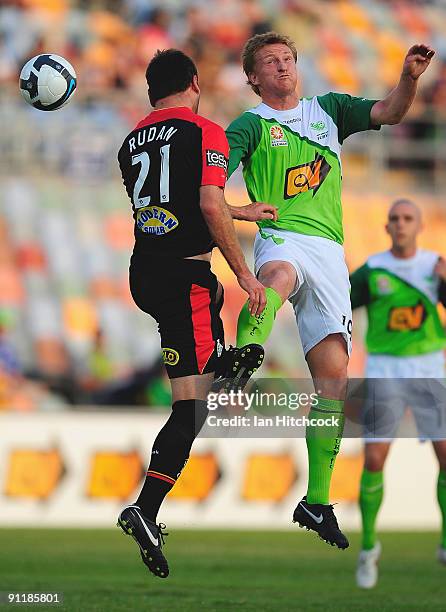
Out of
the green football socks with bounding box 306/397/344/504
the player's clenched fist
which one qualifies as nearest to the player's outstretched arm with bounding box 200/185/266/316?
the green football socks with bounding box 306/397/344/504

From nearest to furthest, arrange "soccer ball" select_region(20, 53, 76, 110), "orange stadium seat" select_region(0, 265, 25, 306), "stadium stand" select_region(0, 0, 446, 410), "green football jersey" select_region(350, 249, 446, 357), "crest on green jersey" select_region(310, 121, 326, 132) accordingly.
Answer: "crest on green jersey" select_region(310, 121, 326, 132), "soccer ball" select_region(20, 53, 76, 110), "green football jersey" select_region(350, 249, 446, 357), "stadium stand" select_region(0, 0, 446, 410), "orange stadium seat" select_region(0, 265, 25, 306)

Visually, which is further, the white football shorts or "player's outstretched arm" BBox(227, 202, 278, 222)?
the white football shorts

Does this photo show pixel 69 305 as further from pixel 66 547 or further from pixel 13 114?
pixel 66 547

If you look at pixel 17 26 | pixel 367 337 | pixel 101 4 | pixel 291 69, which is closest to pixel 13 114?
pixel 17 26

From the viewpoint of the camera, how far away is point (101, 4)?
69.7ft

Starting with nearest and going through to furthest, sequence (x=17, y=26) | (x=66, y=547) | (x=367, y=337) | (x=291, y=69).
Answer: (x=291, y=69)
(x=367, y=337)
(x=66, y=547)
(x=17, y=26)

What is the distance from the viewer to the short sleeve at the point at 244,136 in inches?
285

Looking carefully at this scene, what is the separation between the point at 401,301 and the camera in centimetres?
1056

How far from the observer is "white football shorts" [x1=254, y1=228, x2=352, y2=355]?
7.33 metres

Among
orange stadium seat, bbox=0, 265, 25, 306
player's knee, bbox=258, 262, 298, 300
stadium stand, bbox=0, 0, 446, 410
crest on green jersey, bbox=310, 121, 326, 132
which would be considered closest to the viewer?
player's knee, bbox=258, 262, 298, 300

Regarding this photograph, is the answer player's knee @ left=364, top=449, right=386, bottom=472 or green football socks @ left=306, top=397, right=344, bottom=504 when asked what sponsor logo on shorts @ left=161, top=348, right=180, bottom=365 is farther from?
player's knee @ left=364, top=449, right=386, bottom=472

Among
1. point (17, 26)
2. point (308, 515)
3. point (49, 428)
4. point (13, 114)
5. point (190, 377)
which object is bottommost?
point (49, 428)

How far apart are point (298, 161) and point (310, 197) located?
223mm

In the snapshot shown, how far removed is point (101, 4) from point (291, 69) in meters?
14.5
